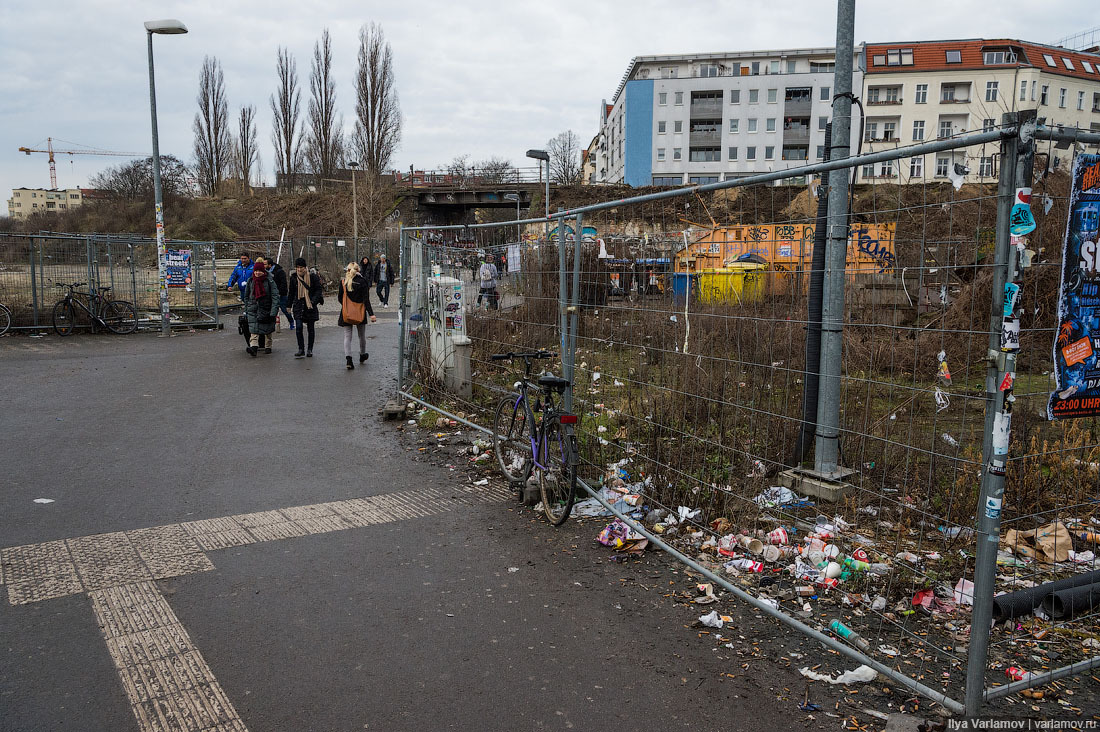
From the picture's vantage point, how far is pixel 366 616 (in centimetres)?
396

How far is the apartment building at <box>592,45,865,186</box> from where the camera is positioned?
8556 centimetres

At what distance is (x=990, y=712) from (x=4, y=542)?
5842mm

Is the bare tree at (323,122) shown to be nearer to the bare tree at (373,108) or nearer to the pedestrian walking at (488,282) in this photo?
the bare tree at (373,108)

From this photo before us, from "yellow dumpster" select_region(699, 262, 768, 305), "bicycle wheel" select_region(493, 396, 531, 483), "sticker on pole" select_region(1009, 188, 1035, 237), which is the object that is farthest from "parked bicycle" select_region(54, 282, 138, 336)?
"sticker on pole" select_region(1009, 188, 1035, 237)

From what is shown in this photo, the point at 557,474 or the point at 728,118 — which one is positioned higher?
the point at 728,118

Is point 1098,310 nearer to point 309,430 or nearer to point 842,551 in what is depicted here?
point 842,551

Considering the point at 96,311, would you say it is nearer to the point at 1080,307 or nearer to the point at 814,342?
the point at 814,342

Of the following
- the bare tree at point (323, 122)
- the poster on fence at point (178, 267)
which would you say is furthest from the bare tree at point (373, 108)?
the poster on fence at point (178, 267)

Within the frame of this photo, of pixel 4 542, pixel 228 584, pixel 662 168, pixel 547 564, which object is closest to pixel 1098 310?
pixel 547 564

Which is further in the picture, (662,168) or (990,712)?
(662,168)

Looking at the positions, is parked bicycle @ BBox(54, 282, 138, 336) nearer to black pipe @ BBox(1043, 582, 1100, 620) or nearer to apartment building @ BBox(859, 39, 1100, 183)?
black pipe @ BBox(1043, 582, 1100, 620)

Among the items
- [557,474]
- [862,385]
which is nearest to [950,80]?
[862,385]

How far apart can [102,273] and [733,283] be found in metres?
19.1

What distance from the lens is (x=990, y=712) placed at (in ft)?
9.59
